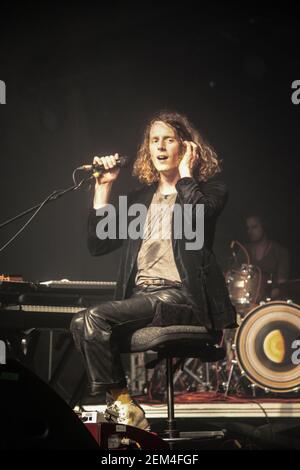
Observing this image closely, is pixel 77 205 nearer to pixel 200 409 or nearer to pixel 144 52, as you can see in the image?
pixel 144 52

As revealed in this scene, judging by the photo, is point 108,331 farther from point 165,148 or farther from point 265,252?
point 265,252

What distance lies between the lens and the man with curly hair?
268 cm

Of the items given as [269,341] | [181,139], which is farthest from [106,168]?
[269,341]

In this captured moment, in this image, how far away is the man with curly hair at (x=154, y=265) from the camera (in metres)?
2.68

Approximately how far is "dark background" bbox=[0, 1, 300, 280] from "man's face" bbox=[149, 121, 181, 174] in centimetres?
48

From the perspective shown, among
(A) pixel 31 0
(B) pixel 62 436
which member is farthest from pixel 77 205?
(B) pixel 62 436

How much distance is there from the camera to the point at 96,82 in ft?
15.1

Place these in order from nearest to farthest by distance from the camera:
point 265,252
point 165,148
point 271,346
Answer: point 165,148
point 271,346
point 265,252

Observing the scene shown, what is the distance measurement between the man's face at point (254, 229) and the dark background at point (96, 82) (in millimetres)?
970

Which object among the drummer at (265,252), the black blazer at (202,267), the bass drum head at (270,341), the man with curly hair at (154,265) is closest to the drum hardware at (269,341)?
the bass drum head at (270,341)

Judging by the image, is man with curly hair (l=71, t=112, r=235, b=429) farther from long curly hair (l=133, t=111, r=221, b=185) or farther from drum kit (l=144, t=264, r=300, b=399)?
drum kit (l=144, t=264, r=300, b=399)

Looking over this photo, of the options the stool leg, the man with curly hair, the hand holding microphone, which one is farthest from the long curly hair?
the stool leg

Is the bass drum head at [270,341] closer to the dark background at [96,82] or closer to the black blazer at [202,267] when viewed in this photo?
the dark background at [96,82]

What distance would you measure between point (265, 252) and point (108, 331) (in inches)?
118
